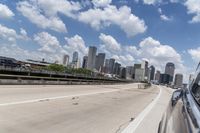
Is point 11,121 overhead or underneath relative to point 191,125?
underneath

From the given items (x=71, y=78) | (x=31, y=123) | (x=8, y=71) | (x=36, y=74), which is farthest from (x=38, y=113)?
(x=71, y=78)

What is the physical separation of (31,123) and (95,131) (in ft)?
5.14

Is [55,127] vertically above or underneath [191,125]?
underneath

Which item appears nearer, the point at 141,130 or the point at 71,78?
the point at 141,130

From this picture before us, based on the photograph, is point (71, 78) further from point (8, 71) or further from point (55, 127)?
point (55, 127)

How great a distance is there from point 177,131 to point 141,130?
6.34 m

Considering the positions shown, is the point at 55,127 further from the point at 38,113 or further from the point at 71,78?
the point at 71,78

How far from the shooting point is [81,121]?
9.59 meters

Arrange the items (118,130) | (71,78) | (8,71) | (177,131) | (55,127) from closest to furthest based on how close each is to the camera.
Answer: (177,131) < (55,127) < (118,130) < (8,71) < (71,78)

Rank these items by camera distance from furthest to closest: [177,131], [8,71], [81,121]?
[8,71] < [81,121] < [177,131]

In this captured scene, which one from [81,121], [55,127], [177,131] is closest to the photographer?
[177,131]

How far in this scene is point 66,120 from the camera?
9.34m

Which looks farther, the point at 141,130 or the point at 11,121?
the point at 141,130

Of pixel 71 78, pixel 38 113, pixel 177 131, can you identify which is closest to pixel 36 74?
pixel 71 78
